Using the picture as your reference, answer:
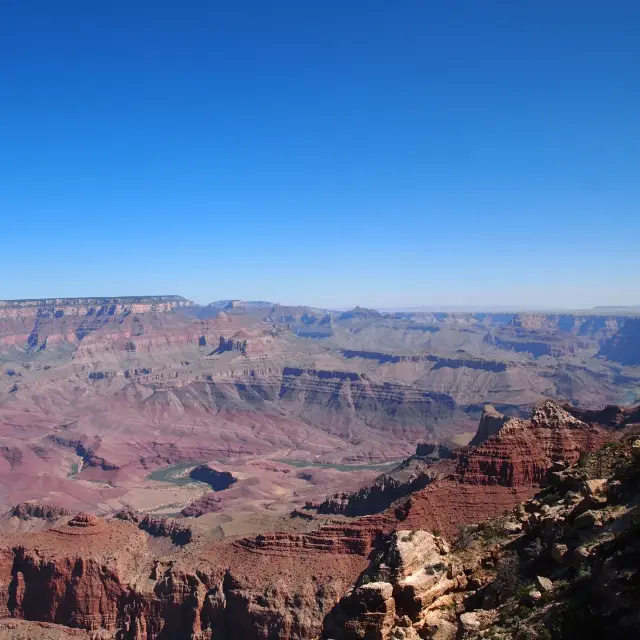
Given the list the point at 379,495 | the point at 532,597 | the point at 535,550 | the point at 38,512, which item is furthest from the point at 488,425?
the point at 38,512

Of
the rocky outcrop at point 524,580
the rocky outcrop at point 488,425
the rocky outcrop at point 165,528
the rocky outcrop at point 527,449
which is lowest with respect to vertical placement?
the rocky outcrop at point 165,528

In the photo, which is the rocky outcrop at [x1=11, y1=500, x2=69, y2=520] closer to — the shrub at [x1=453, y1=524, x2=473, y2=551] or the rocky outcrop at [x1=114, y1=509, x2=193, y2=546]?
the rocky outcrop at [x1=114, y1=509, x2=193, y2=546]

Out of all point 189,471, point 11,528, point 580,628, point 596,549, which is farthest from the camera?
point 189,471

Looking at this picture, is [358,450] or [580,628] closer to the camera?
[580,628]

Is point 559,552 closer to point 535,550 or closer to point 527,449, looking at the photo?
point 535,550

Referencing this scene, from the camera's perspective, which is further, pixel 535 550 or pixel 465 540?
pixel 465 540

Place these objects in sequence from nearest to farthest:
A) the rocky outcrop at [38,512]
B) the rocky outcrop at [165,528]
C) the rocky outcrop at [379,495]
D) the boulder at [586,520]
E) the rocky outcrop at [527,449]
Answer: the boulder at [586,520] → the rocky outcrop at [527,449] → the rocky outcrop at [379,495] → the rocky outcrop at [165,528] → the rocky outcrop at [38,512]

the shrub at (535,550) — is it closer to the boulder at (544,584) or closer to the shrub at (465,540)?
the boulder at (544,584)

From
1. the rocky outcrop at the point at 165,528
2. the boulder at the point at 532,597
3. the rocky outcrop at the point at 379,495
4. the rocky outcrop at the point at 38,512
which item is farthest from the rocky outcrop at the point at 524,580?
the rocky outcrop at the point at 38,512

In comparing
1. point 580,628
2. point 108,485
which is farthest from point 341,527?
point 108,485

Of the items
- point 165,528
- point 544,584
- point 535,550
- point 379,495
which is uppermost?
point 544,584

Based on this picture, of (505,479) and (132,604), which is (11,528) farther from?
(505,479)

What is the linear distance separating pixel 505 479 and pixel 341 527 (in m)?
15.2

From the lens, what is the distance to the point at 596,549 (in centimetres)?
2009
